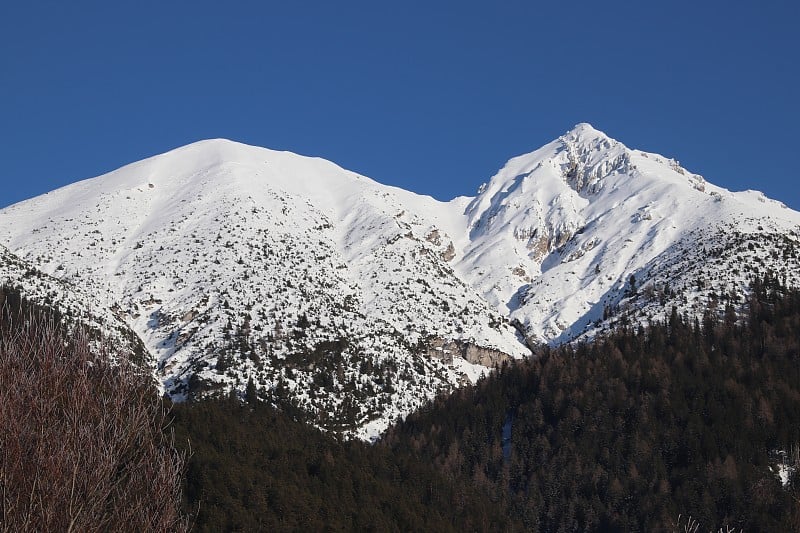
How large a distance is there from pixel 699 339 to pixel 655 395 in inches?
1003

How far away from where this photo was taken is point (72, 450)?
23.8 meters

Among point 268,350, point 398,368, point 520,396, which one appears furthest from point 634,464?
point 268,350

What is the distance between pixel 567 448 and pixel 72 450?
125 meters

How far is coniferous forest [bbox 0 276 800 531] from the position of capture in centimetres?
8081

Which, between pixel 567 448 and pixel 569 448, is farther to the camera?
pixel 567 448

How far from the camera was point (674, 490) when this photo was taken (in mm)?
123875

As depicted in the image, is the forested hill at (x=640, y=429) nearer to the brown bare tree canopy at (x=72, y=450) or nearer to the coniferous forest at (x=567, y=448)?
the coniferous forest at (x=567, y=448)

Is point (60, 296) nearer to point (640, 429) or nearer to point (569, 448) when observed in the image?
point (569, 448)

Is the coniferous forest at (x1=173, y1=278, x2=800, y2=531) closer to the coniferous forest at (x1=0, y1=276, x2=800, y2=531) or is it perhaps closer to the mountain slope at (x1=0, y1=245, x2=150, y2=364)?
the coniferous forest at (x1=0, y1=276, x2=800, y2=531)

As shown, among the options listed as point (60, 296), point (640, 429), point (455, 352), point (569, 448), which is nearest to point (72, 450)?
point (569, 448)

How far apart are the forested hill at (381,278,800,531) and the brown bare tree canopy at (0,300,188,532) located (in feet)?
345

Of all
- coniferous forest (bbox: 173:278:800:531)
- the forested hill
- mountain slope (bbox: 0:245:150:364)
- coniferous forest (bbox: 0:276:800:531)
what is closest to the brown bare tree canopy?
coniferous forest (bbox: 0:276:800:531)

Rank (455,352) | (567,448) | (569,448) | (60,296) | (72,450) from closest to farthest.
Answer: (72,450) → (569,448) → (567,448) → (60,296) → (455,352)

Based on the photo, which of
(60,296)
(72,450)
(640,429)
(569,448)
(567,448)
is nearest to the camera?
(72,450)
